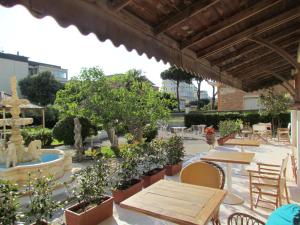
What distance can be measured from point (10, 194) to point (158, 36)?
250 cm

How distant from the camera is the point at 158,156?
651 cm

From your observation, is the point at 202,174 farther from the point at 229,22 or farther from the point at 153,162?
the point at 153,162

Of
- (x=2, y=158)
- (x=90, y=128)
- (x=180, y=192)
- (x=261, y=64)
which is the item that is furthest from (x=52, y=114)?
(x=180, y=192)

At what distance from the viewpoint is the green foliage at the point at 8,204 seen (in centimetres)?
268

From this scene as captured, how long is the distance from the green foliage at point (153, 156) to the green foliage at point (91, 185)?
1.57 meters

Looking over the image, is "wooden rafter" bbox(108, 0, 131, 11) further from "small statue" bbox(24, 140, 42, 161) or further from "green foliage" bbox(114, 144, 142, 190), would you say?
"small statue" bbox(24, 140, 42, 161)

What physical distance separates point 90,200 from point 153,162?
242 cm

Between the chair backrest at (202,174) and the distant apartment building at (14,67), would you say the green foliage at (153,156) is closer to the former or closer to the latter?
the chair backrest at (202,174)

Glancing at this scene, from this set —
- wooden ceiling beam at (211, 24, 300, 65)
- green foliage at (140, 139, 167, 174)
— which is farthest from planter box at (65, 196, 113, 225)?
wooden ceiling beam at (211, 24, 300, 65)

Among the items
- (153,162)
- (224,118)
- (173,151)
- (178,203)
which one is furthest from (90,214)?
(224,118)

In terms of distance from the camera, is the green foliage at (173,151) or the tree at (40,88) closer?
the green foliage at (173,151)

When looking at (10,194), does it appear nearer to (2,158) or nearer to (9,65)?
(2,158)

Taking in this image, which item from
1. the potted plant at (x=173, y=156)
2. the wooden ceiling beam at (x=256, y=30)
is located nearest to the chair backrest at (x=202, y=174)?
the wooden ceiling beam at (x=256, y=30)

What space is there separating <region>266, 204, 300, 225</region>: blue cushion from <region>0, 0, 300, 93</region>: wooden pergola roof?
6.44 feet
